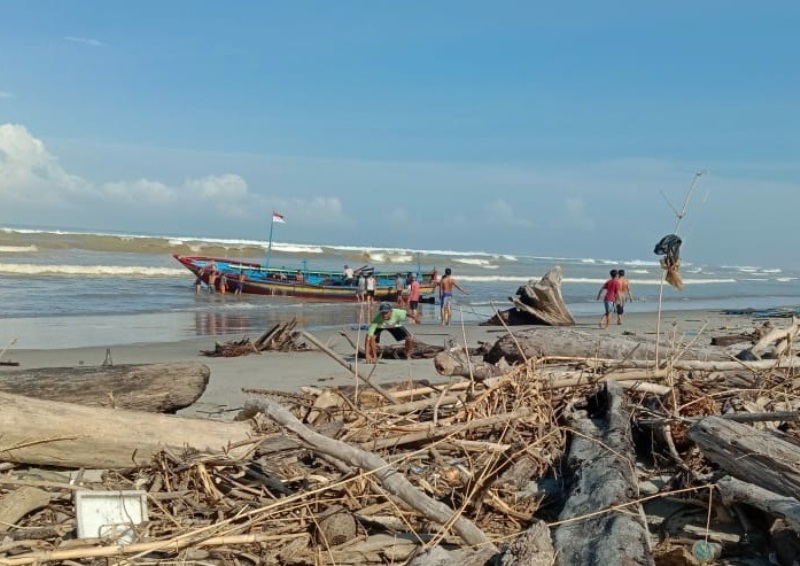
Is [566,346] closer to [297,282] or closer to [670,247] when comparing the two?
[670,247]

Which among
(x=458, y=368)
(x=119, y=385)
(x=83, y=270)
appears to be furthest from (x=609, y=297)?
(x=83, y=270)

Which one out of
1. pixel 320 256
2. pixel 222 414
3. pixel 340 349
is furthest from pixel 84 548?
pixel 320 256

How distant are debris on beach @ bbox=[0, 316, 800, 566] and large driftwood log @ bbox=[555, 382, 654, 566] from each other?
1 cm

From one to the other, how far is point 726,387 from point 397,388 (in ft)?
9.06

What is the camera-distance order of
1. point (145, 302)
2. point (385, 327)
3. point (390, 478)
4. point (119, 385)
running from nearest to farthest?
point (390, 478)
point (119, 385)
point (385, 327)
point (145, 302)

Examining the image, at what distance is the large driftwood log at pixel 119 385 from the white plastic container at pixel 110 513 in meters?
1.79

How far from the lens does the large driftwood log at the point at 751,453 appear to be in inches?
169

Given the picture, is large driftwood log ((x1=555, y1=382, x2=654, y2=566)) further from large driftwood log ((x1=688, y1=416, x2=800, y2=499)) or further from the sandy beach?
the sandy beach

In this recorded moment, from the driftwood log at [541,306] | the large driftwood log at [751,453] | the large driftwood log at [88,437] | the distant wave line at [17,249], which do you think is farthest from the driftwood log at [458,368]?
the distant wave line at [17,249]

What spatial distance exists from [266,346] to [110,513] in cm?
968

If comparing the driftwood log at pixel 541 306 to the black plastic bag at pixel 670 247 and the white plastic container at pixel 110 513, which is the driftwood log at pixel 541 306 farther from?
the white plastic container at pixel 110 513

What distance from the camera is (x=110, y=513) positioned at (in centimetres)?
445

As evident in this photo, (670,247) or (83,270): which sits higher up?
(670,247)

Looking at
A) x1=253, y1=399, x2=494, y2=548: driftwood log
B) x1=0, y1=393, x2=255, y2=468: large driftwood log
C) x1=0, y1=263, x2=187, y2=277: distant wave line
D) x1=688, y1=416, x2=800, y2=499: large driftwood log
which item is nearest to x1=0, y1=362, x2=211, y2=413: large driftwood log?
x1=0, y1=393, x2=255, y2=468: large driftwood log
